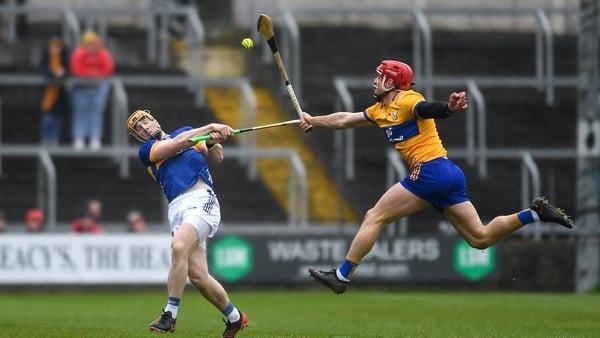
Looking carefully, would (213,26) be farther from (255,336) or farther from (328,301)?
(255,336)

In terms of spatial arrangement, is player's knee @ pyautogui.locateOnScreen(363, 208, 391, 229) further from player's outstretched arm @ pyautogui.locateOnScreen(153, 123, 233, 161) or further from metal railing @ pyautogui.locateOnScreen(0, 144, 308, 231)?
metal railing @ pyautogui.locateOnScreen(0, 144, 308, 231)

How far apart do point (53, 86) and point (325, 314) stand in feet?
29.2

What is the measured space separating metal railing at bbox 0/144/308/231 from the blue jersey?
10.2 m

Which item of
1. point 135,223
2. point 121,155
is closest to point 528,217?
point 135,223

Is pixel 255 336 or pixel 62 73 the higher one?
pixel 62 73

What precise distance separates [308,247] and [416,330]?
9.27 meters

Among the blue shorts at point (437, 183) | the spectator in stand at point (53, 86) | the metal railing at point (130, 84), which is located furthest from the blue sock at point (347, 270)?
the spectator in stand at point (53, 86)

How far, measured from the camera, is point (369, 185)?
88.7ft

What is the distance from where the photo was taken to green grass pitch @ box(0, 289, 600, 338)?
1616 cm

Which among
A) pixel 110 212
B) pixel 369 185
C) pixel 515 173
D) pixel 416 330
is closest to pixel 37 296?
pixel 110 212

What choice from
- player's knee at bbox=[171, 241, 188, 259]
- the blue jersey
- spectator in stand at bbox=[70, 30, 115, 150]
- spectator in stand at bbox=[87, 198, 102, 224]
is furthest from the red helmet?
spectator in stand at bbox=[70, 30, 115, 150]

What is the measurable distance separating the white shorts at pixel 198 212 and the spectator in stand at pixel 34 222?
1014 centimetres

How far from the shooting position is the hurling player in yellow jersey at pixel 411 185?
1603cm

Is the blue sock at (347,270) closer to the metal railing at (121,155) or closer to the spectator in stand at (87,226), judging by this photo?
the metal railing at (121,155)
